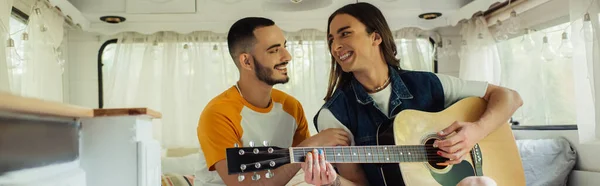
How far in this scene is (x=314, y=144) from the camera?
144cm

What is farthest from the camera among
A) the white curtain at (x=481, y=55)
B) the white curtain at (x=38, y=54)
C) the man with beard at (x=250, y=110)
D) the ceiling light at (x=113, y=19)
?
the white curtain at (x=481, y=55)

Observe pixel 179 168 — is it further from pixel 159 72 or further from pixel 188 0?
pixel 188 0

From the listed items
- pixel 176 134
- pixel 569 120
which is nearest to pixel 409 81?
pixel 569 120

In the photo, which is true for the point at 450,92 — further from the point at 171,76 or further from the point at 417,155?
the point at 171,76

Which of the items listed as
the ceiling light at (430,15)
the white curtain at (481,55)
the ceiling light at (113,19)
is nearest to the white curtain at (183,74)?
the ceiling light at (113,19)

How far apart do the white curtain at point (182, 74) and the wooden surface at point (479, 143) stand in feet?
4.65

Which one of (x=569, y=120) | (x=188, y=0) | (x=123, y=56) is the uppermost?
(x=188, y=0)

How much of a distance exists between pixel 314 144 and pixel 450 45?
75.7 inches

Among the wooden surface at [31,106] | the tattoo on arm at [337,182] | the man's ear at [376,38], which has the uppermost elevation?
the man's ear at [376,38]

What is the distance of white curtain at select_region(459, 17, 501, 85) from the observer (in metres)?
2.92

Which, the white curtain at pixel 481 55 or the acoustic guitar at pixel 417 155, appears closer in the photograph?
the acoustic guitar at pixel 417 155

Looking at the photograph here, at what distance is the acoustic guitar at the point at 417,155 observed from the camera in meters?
1.31

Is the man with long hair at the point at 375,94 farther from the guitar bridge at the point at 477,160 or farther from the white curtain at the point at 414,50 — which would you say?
the white curtain at the point at 414,50

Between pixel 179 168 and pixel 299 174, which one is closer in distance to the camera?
pixel 299 174
